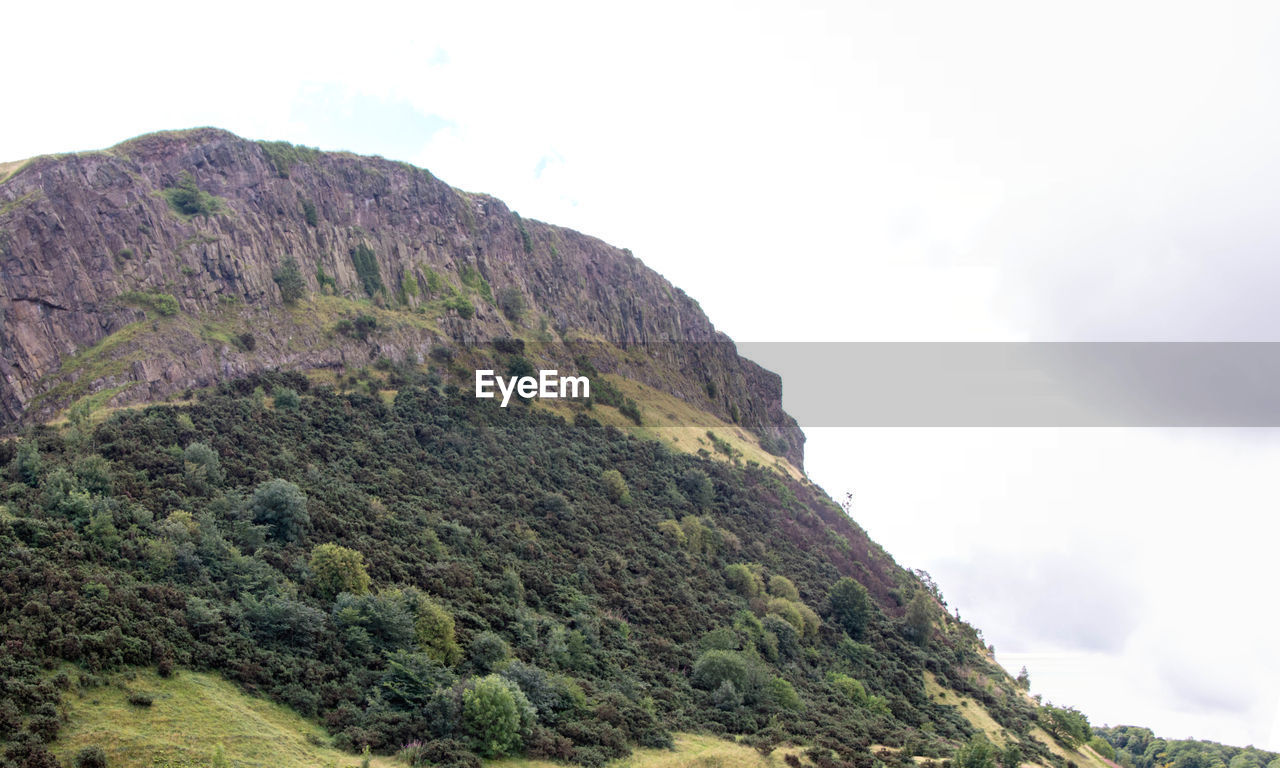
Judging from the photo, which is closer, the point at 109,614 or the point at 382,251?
the point at 109,614

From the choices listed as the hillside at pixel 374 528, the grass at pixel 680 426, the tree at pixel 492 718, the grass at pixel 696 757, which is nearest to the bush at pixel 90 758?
the hillside at pixel 374 528

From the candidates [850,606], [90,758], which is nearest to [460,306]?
[850,606]

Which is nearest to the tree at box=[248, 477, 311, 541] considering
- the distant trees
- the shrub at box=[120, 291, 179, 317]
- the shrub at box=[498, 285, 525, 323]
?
the shrub at box=[120, 291, 179, 317]

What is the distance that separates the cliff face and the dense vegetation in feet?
13.6

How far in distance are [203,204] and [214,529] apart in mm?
29177

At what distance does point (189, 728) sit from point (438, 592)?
1258 centimetres

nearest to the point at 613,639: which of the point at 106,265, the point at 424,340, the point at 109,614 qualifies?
the point at 109,614

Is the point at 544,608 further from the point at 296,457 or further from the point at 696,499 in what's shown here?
the point at 696,499

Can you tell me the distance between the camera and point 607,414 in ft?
210

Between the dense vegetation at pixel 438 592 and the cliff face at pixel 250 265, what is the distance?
416 cm

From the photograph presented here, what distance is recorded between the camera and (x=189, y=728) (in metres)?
18.5

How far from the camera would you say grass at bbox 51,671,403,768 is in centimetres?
1711

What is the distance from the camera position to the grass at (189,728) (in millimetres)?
17109

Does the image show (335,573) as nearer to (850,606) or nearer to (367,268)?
(850,606)
